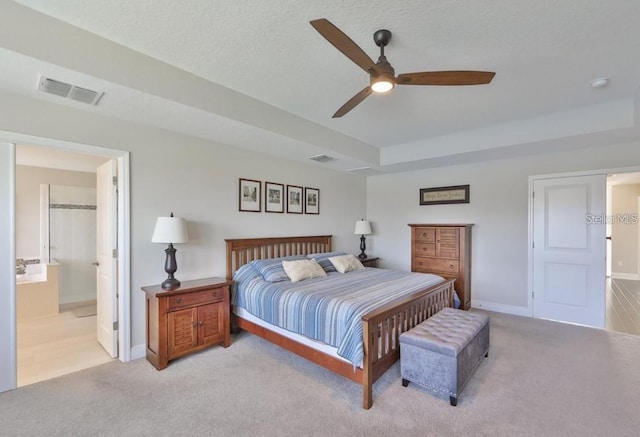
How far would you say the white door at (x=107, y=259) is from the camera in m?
3.21

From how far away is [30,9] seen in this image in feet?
6.44

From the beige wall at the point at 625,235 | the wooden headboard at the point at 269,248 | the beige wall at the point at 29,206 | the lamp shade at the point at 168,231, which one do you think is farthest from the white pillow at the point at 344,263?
the beige wall at the point at 625,235

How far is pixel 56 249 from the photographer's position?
5.30 meters

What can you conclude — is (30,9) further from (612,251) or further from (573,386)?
(612,251)

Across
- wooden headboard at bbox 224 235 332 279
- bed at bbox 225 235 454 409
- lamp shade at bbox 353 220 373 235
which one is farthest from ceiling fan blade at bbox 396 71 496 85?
lamp shade at bbox 353 220 373 235

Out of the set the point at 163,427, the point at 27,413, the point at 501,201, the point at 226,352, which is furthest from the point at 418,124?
the point at 27,413

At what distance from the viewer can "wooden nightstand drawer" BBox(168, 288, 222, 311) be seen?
3086mm

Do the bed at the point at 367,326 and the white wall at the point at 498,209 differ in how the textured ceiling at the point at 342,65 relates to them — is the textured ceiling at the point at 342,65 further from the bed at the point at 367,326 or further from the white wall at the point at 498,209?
the bed at the point at 367,326

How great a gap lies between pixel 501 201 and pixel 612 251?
546cm

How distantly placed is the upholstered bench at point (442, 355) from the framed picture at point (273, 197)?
107 inches

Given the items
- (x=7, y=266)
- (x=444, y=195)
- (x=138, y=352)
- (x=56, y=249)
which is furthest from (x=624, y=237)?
(x=56, y=249)

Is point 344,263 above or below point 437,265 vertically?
above

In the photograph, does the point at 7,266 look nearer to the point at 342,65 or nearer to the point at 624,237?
the point at 342,65

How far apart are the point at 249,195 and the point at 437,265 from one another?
3.25 metres
